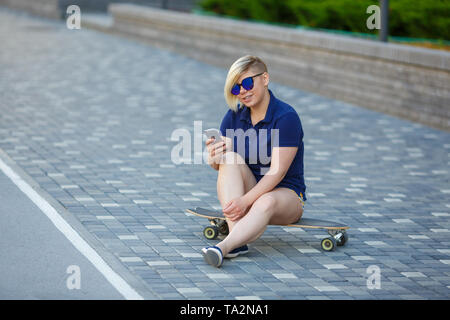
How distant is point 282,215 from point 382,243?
0.97 m

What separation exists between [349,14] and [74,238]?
11.6 meters

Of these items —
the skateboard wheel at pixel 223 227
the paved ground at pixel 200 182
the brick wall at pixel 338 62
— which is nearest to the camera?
the paved ground at pixel 200 182


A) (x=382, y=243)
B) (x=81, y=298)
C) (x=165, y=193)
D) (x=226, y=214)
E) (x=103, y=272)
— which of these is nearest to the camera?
(x=81, y=298)

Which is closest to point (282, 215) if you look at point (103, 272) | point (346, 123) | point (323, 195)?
point (103, 272)

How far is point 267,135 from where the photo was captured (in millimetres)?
6957

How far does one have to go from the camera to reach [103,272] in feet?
20.4

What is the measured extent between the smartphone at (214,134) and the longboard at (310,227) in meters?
0.64

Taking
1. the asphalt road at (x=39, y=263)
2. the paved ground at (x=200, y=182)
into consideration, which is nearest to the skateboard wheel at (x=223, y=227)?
the paved ground at (x=200, y=182)

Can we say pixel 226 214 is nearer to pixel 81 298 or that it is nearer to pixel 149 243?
pixel 149 243

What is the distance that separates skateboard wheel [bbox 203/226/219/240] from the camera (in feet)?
23.5

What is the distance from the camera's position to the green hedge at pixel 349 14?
16.1 m

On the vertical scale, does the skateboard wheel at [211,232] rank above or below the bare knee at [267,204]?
below

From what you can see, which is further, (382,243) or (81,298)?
(382,243)

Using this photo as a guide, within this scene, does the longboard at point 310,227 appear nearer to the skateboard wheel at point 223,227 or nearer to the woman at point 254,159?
the skateboard wheel at point 223,227
